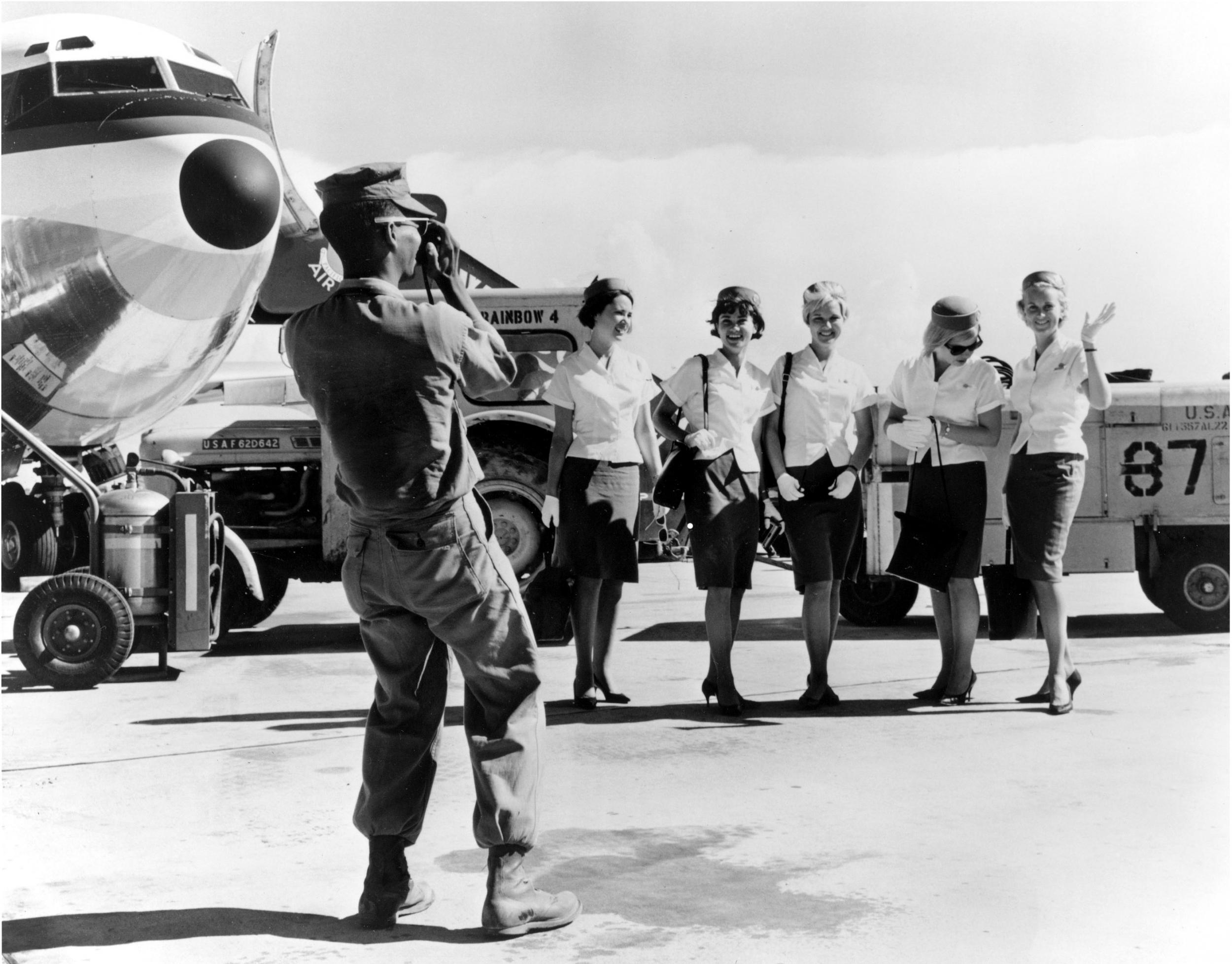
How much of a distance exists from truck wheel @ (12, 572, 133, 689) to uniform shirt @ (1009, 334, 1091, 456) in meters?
4.18

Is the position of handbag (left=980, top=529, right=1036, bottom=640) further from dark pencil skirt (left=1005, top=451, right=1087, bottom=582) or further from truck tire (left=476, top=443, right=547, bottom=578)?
truck tire (left=476, top=443, right=547, bottom=578)

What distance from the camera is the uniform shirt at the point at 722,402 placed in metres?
5.59

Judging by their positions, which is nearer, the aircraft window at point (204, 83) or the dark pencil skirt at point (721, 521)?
the dark pencil skirt at point (721, 521)

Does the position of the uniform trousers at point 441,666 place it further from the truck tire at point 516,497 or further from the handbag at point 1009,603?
the truck tire at point 516,497

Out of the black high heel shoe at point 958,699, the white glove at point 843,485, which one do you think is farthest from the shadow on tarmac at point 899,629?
the white glove at point 843,485

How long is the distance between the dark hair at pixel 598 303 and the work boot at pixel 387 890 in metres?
2.92

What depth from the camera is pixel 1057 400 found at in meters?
5.45

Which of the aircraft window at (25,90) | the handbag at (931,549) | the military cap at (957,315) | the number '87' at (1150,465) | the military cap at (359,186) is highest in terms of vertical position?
the aircraft window at (25,90)

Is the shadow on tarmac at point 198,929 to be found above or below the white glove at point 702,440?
below

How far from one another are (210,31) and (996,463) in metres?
4.97

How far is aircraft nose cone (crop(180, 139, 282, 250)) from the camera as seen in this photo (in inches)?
295

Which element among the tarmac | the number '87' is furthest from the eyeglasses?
the number '87'

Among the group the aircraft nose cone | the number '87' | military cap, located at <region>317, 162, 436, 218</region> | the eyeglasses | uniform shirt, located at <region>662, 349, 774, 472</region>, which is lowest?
the number '87'

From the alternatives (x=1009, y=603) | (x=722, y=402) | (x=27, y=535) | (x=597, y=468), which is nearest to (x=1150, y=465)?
(x=1009, y=603)
